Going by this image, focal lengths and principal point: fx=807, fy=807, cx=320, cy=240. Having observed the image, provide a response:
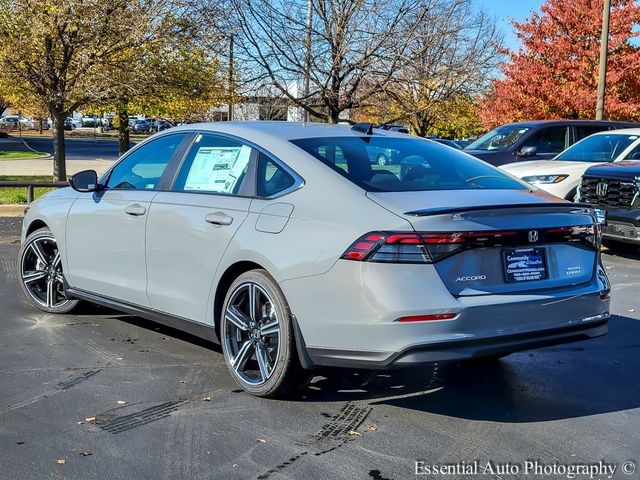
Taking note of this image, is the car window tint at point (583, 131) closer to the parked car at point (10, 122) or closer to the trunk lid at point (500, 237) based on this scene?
the trunk lid at point (500, 237)

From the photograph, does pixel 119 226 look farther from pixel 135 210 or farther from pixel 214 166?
pixel 214 166

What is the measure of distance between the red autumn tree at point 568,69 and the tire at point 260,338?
19.3m

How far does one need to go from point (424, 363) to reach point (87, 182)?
131 inches

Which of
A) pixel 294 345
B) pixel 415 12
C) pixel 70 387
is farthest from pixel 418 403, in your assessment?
pixel 415 12

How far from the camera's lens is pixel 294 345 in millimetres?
4461

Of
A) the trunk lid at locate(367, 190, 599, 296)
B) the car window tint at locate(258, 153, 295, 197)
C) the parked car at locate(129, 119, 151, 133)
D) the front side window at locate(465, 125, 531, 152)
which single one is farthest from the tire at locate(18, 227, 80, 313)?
the parked car at locate(129, 119, 151, 133)

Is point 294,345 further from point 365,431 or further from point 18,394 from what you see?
point 18,394

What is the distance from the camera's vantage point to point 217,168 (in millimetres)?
5312

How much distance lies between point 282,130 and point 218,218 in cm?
74

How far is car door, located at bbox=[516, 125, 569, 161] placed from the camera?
1455 centimetres

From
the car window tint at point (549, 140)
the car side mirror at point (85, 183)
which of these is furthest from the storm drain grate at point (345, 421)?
the car window tint at point (549, 140)

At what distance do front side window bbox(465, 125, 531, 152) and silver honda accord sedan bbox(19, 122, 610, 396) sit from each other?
9.42 m

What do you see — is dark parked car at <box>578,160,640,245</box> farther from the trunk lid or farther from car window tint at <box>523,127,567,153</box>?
the trunk lid

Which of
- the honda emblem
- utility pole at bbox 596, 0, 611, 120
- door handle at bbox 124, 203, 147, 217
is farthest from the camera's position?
utility pole at bbox 596, 0, 611, 120
